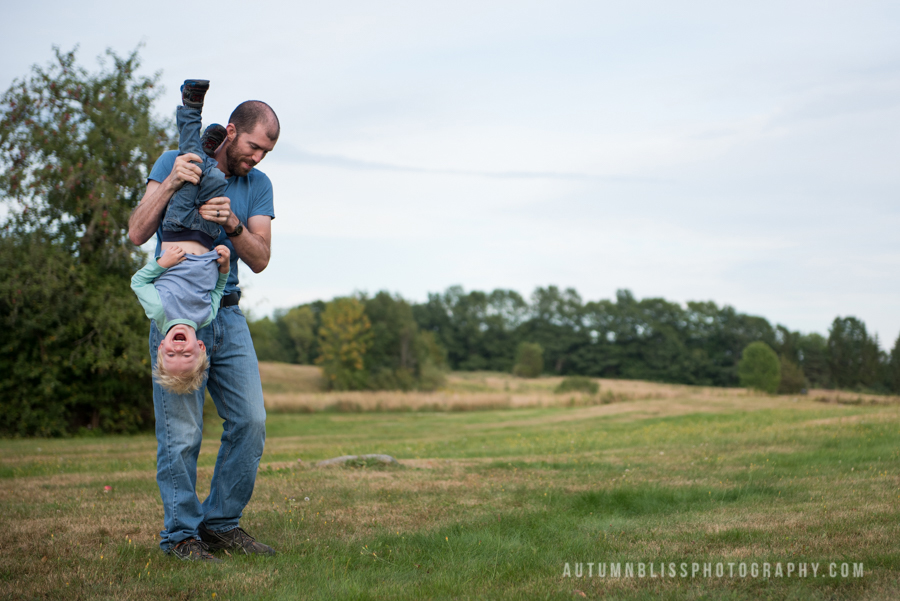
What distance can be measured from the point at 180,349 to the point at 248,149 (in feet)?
4.32

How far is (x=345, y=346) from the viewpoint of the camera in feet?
182

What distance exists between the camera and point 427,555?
418 centimetres

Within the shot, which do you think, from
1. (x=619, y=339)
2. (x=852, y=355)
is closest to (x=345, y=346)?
(x=619, y=339)

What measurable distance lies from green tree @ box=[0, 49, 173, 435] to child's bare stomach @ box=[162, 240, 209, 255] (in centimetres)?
1573

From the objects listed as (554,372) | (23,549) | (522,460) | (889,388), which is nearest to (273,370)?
(554,372)

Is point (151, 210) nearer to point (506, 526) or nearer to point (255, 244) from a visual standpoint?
point (255, 244)

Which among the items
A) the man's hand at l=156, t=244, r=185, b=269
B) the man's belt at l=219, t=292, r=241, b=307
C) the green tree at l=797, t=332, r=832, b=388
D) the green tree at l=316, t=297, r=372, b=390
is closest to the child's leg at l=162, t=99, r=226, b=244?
the man's hand at l=156, t=244, r=185, b=269

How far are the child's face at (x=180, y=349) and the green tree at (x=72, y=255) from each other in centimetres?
1590

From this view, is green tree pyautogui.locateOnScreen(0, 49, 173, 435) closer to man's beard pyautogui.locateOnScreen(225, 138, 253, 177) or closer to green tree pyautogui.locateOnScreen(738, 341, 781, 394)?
man's beard pyautogui.locateOnScreen(225, 138, 253, 177)

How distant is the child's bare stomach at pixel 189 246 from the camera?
152 inches

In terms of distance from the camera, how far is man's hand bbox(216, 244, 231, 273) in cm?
394

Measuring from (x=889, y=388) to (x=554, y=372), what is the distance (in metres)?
37.1

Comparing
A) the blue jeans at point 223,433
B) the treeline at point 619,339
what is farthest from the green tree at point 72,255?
the treeline at point 619,339

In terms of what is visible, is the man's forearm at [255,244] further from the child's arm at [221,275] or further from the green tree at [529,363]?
the green tree at [529,363]
